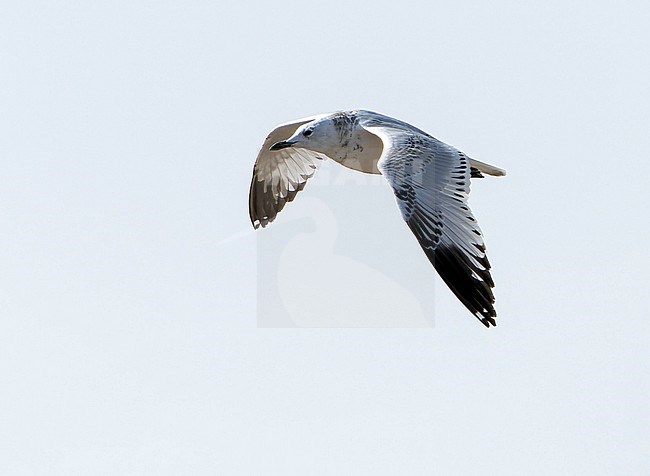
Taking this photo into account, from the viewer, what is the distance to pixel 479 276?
10.8 m

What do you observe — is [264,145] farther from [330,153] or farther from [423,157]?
[423,157]

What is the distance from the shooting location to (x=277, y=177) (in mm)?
14602

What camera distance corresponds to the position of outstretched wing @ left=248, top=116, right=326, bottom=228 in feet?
47.7

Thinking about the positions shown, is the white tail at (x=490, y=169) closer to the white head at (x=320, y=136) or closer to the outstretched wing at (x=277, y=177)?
the white head at (x=320, y=136)

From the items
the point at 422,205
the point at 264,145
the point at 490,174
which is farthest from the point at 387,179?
the point at 264,145

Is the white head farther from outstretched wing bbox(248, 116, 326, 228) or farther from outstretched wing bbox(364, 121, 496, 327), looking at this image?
outstretched wing bbox(248, 116, 326, 228)

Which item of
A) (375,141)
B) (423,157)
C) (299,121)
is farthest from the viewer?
(299,121)

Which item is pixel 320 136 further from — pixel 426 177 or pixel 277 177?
pixel 277 177

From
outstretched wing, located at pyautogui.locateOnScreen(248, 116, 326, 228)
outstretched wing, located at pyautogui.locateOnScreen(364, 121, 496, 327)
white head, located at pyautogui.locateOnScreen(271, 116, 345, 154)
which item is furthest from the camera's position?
outstretched wing, located at pyautogui.locateOnScreen(248, 116, 326, 228)

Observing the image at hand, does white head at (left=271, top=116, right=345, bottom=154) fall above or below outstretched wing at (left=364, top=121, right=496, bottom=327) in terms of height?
above

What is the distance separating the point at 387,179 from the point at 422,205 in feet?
1.24

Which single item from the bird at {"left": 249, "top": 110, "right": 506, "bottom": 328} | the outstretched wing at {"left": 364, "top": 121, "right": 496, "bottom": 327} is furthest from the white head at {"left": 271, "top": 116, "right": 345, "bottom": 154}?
the outstretched wing at {"left": 364, "top": 121, "right": 496, "bottom": 327}

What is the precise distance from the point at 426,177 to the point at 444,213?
0.38 metres

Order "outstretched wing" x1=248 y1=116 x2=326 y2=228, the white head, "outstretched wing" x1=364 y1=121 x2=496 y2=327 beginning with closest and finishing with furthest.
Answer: "outstretched wing" x1=364 y1=121 x2=496 y2=327 < the white head < "outstretched wing" x1=248 y1=116 x2=326 y2=228
